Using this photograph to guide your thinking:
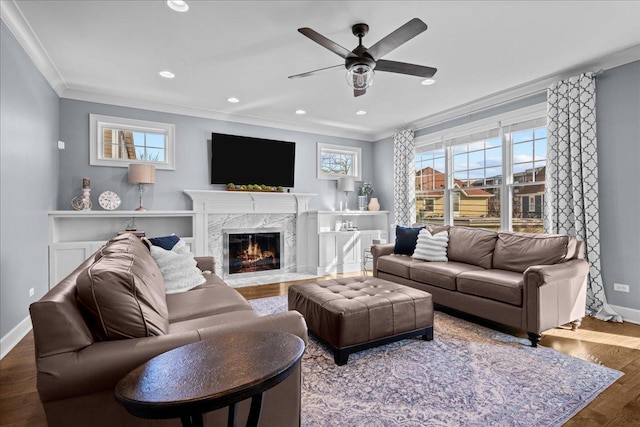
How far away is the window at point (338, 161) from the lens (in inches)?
245

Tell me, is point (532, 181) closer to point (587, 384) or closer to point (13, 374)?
point (587, 384)

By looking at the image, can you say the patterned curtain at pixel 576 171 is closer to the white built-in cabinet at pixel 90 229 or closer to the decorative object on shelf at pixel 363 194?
the decorative object on shelf at pixel 363 194

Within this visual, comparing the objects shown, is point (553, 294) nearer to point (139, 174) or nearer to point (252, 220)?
point (252, 220)

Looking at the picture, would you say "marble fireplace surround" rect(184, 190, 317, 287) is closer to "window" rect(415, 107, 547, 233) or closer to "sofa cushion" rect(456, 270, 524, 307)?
"window" rect(415, 107, 547, 233)

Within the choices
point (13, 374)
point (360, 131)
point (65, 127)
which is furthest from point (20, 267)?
point (360, 131)

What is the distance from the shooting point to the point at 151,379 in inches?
39.6

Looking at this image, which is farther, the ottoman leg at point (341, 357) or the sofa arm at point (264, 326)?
the ottoman leg at point (341, 357)

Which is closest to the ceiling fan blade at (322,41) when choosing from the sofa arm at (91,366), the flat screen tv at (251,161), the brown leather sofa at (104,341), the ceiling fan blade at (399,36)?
the ceiling fan blade at (399,36)

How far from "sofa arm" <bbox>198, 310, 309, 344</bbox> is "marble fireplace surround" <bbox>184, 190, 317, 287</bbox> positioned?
3.61m

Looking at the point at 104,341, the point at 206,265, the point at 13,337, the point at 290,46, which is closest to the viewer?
the point at 104,341

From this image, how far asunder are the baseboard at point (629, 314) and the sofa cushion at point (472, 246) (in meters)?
1.26

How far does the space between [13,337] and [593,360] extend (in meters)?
4.65

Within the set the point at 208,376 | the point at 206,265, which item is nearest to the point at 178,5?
the point at 206,265

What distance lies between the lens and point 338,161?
6484 millimetres
